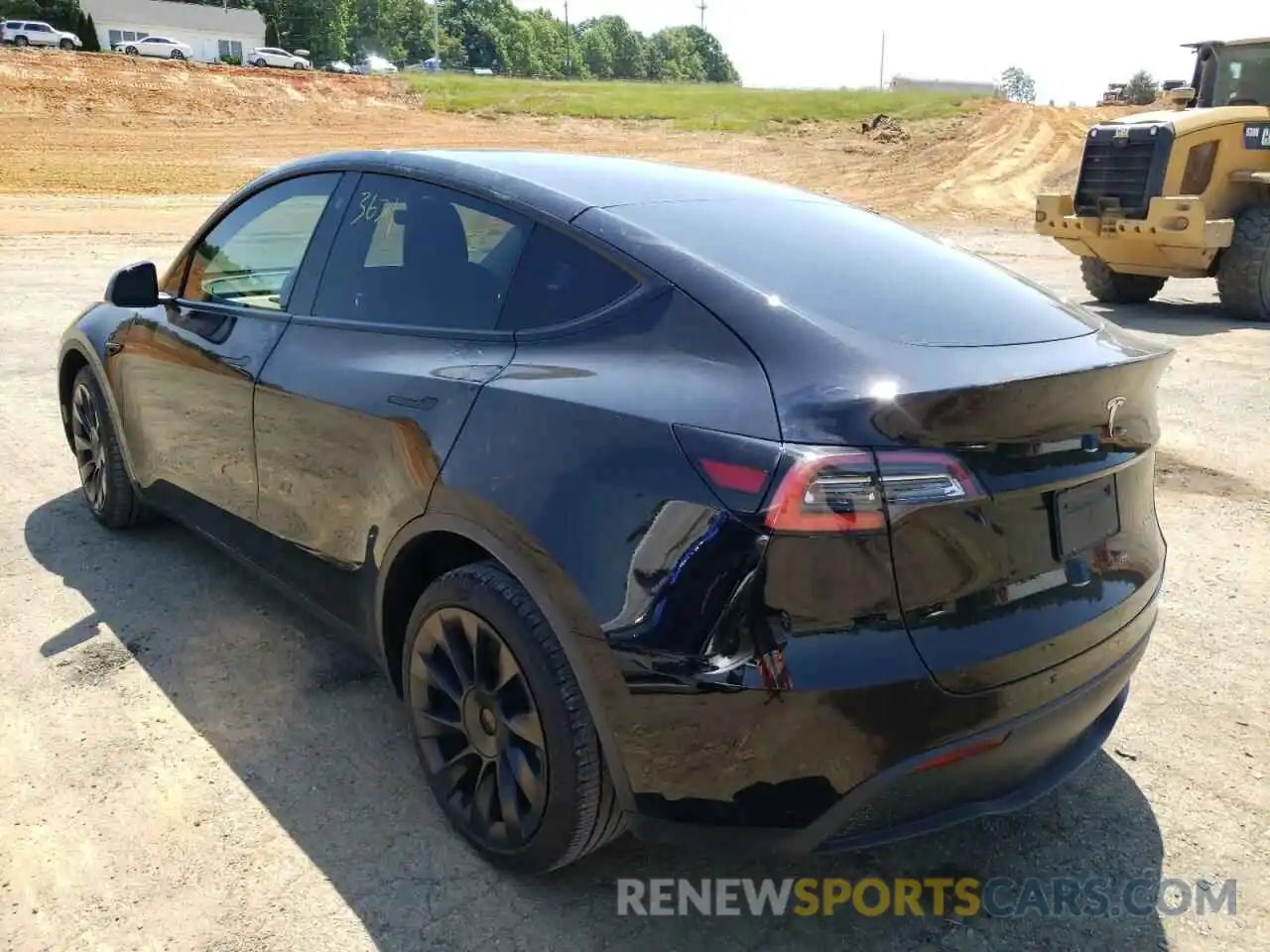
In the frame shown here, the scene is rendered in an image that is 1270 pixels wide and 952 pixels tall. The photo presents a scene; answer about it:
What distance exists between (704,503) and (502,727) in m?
0.81

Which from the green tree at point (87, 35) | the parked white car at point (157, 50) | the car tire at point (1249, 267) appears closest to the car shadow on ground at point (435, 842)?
the car tire at point (1249, 267)

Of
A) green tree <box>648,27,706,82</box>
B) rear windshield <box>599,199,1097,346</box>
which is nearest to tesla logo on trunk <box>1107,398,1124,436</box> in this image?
rear windshield <box>599,199,1097,346</box>

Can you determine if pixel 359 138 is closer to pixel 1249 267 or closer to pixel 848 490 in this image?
pixel 1249 267

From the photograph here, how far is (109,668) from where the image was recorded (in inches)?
137

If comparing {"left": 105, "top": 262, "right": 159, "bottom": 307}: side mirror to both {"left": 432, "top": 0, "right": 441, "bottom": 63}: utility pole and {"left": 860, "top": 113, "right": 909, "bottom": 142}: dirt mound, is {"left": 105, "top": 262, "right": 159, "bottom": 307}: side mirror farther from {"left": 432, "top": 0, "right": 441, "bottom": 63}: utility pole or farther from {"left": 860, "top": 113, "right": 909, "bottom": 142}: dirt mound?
{"left": 432, "top": 0, "right": 441, "bottom": 63}: utility pole

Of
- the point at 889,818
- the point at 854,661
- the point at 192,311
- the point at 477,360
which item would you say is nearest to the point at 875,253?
the point at 477,360

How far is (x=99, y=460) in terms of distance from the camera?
14.8 feet

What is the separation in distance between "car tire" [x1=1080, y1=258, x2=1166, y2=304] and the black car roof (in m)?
9.56

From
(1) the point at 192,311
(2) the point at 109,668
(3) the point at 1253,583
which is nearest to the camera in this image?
(2) the point at 109,668

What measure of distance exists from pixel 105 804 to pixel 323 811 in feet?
1.91

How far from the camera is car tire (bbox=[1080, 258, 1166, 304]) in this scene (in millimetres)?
11656

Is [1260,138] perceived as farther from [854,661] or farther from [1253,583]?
[854,661]

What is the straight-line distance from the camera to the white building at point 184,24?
70.2 metres

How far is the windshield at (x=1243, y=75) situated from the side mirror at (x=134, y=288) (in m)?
11.5
